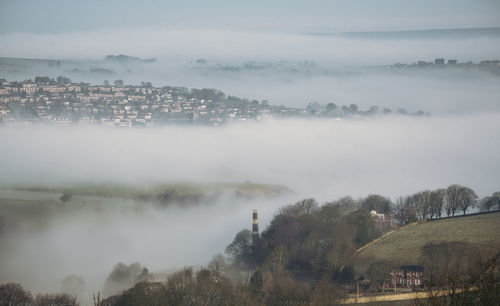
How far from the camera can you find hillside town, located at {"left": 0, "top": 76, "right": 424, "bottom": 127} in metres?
129

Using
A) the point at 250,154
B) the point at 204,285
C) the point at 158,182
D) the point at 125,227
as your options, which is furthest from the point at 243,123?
the point at 204,285

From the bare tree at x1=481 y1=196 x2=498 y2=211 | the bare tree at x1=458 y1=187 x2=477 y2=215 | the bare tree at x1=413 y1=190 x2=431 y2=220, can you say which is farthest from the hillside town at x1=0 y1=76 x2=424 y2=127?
the bare tree at x1=481 y1=196 x2=498 y2=211

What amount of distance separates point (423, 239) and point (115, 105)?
91.6 m

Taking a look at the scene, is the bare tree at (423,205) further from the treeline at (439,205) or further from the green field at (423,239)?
the green field at (423,239)

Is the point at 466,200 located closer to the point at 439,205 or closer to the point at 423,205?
the point at 439,205

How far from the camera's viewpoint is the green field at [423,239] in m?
53.5

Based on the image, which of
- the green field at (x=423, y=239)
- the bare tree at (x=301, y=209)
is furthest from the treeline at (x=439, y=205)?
the bare tree at (x=301, y=209)

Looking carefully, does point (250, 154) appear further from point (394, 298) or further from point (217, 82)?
point (394, 298)

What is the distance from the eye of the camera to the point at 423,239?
5750 cm

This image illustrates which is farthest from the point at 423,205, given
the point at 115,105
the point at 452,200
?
the point at 115,105

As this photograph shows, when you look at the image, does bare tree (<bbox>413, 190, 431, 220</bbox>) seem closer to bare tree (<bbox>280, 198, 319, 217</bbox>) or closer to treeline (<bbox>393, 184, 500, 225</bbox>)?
treeline (<bbox>393, 184, 500, 225</bbox>)

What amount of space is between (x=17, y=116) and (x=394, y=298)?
90044 millimetres

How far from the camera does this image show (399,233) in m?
60.7

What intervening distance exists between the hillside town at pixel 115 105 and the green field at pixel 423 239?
7694cm
